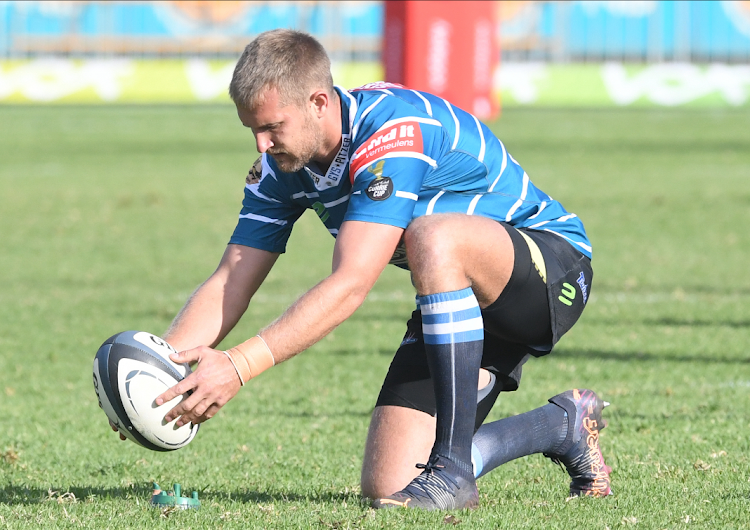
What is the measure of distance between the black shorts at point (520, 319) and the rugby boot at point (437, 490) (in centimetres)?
46

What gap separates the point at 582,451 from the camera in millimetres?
4523

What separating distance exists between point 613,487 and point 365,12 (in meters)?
39.4

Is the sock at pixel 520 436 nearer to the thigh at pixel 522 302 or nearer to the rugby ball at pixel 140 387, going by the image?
the thigh at pixel 522 302

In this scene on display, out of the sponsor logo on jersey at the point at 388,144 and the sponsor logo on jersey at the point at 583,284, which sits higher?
the sponsor logo on jersey at the point at 388,144

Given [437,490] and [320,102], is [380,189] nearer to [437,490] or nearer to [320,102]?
[320,102]

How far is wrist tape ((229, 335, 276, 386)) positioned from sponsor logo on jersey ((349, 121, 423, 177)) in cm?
70

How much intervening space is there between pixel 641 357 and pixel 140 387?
4454 millimetres

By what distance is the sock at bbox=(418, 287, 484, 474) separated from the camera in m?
4.00

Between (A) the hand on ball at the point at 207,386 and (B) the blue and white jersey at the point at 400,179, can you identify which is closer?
(A) the hand on ball at the point at 207,386

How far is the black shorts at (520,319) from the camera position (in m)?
4.27

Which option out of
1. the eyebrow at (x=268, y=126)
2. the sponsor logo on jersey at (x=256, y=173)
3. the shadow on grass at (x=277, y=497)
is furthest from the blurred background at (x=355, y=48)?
the eyebrow at (x=268, y=126)

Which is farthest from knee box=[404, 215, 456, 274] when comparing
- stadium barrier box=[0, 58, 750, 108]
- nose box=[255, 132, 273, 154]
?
stadium barrier box=[0, 58, 750, 108]

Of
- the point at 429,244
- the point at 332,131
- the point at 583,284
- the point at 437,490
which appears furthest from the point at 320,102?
the point at 437,490

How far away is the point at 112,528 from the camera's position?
3.98 m
